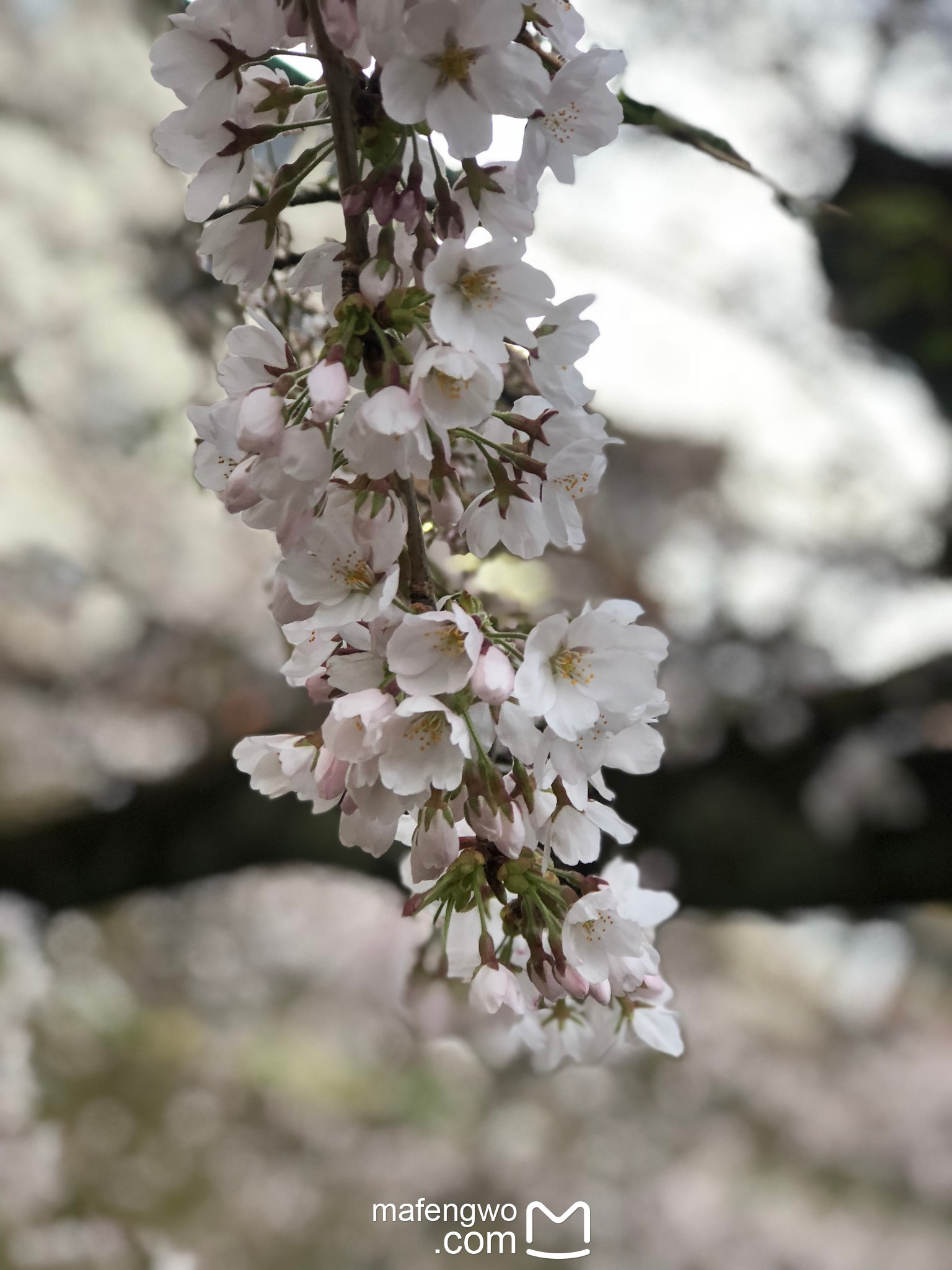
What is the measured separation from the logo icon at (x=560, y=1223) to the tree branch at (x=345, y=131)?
85cm

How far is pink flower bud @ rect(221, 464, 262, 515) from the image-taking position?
0.74ft

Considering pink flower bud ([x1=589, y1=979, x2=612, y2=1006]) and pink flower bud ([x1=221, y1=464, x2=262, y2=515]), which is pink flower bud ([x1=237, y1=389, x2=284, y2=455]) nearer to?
pink flower bud ([x1=221, y1=464, x2=262, y2=515])

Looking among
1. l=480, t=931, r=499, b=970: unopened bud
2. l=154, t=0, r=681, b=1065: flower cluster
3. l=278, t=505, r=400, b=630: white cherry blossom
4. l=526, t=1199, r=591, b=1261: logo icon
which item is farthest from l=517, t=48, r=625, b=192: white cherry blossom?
l=526, t=1199, r=591, b=1261: logo icon

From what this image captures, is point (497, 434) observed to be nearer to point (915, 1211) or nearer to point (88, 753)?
point (88, 753)

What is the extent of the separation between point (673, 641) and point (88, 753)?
63 cm

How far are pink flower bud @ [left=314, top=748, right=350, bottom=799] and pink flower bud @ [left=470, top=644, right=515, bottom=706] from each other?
47 mm

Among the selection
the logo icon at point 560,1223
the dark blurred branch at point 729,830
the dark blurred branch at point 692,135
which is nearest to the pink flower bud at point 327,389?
the dark blurred branch at point 692,135

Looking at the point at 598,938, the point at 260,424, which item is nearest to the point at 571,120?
the point at 260,424

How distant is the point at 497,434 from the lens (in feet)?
0.87

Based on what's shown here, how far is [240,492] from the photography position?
0.74 ft

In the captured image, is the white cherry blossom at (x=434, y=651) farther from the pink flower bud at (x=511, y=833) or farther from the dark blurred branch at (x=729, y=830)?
the dark blurred branch at (x=729, y=830)

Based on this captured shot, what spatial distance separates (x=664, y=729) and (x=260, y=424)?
600 millimetres

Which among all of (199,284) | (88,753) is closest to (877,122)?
(199,284)

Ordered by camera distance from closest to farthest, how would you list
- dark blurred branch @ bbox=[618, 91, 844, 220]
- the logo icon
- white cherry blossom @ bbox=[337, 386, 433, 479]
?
white cherry blossom @ bbox=[337, 386, 433, 479], dark blurred branch @ bbox=[618, 91, 844, 220], the logo icon
